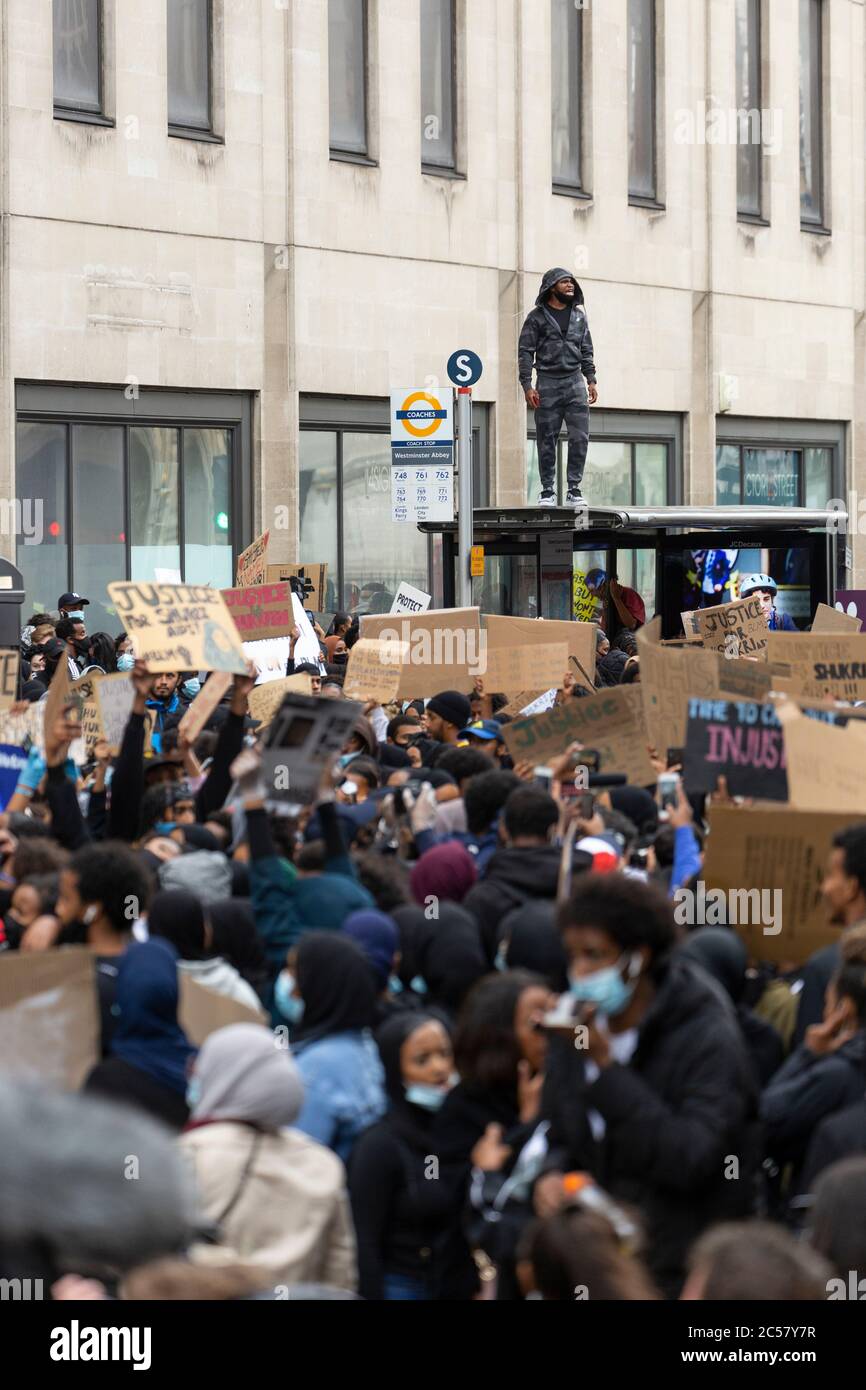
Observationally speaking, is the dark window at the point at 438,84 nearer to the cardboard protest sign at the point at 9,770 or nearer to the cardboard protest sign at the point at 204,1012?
the cardboard protest sign at the point at 9,770

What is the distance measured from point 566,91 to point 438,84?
2.45 m

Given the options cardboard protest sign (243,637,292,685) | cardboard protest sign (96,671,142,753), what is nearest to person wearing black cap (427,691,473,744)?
cardboard protest sign (96,671,142,753)

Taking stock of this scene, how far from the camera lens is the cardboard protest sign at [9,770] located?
8656mm

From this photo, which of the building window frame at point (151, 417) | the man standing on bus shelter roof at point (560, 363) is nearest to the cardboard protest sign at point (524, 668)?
the man standing on bus shelter roof at point (560, 363)

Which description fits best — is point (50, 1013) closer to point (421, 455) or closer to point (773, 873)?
point (773, 873)

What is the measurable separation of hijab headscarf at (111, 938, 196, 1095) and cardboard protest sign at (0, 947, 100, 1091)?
199 mm

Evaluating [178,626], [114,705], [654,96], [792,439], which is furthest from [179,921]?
[792,439]

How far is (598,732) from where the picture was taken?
920 centimetres

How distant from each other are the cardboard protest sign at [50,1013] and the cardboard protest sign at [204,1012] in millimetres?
530

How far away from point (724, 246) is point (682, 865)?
993 inches
